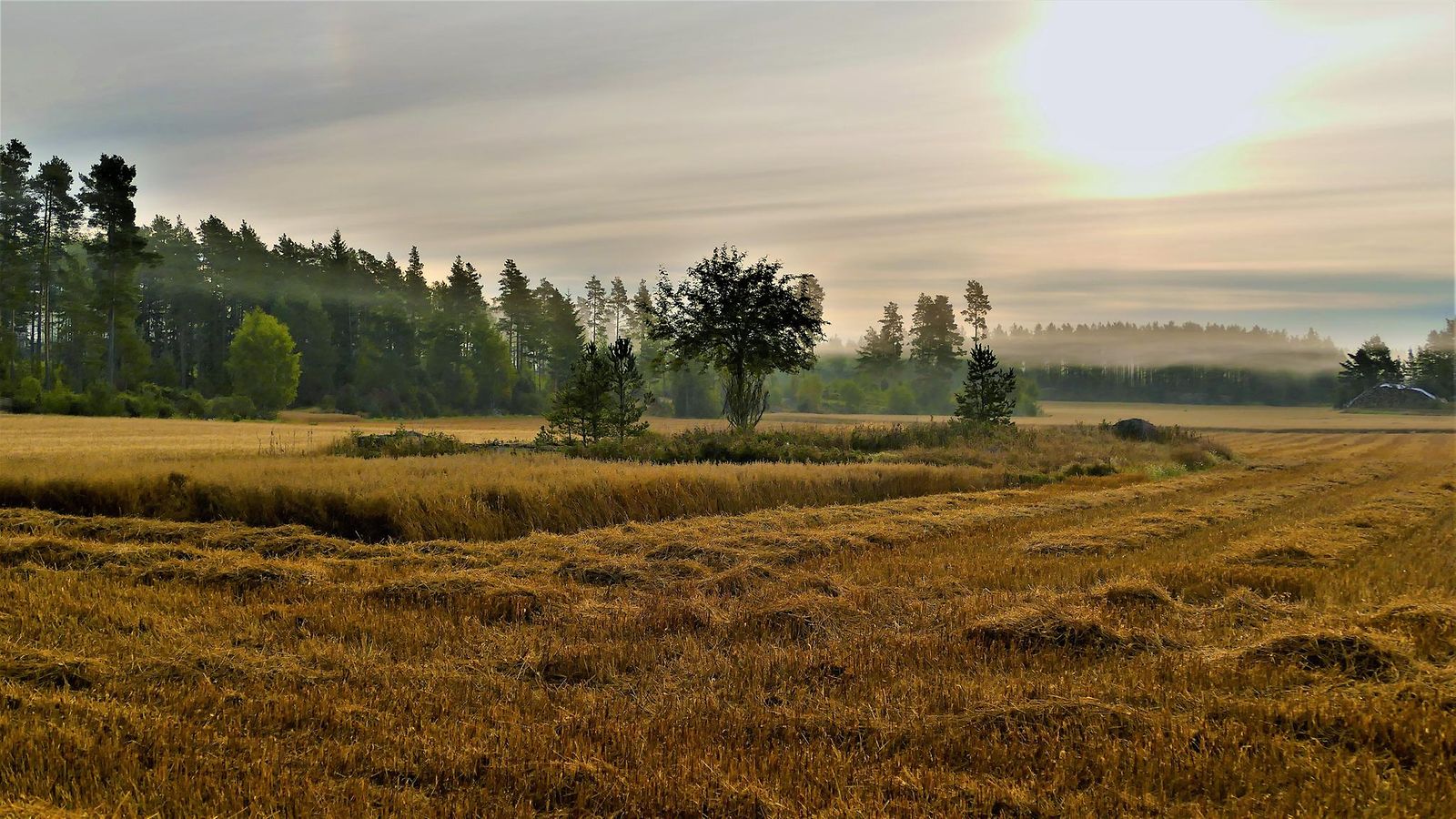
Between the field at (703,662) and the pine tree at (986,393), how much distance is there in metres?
23.5

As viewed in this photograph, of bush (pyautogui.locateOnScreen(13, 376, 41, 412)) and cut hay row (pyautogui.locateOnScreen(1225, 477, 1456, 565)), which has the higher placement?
bush (pyautogui.locateOnScreen(13, 376, 41, 412))

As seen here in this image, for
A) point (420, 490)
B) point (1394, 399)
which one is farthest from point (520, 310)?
point (1394, 399)

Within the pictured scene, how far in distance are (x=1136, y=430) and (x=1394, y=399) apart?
244 feet

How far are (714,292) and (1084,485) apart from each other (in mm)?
17245

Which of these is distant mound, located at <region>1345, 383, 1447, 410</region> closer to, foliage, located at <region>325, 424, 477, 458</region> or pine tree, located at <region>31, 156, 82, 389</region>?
foliage, located at <region>325, 424, 477, 458</region>

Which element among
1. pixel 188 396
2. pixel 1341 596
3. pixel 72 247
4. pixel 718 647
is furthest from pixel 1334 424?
pixel 72 247

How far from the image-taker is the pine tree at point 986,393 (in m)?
37.7

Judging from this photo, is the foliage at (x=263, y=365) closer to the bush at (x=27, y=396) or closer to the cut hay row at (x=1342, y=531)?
the bush at (x=27, y=396)

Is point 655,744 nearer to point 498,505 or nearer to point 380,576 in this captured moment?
point 380,576

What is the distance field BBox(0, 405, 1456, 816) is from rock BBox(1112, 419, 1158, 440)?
24608 mm

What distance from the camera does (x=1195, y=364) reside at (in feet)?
399

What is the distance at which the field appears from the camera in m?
4.36

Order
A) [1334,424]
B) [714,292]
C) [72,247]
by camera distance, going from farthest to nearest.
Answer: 1. [72,247]
2. [1334,424]
3. [714,292]

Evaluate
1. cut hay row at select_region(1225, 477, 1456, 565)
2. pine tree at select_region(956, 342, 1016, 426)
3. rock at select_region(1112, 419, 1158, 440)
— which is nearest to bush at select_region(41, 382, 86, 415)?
pine tree at select_region(956, 342, 1016, 426)
